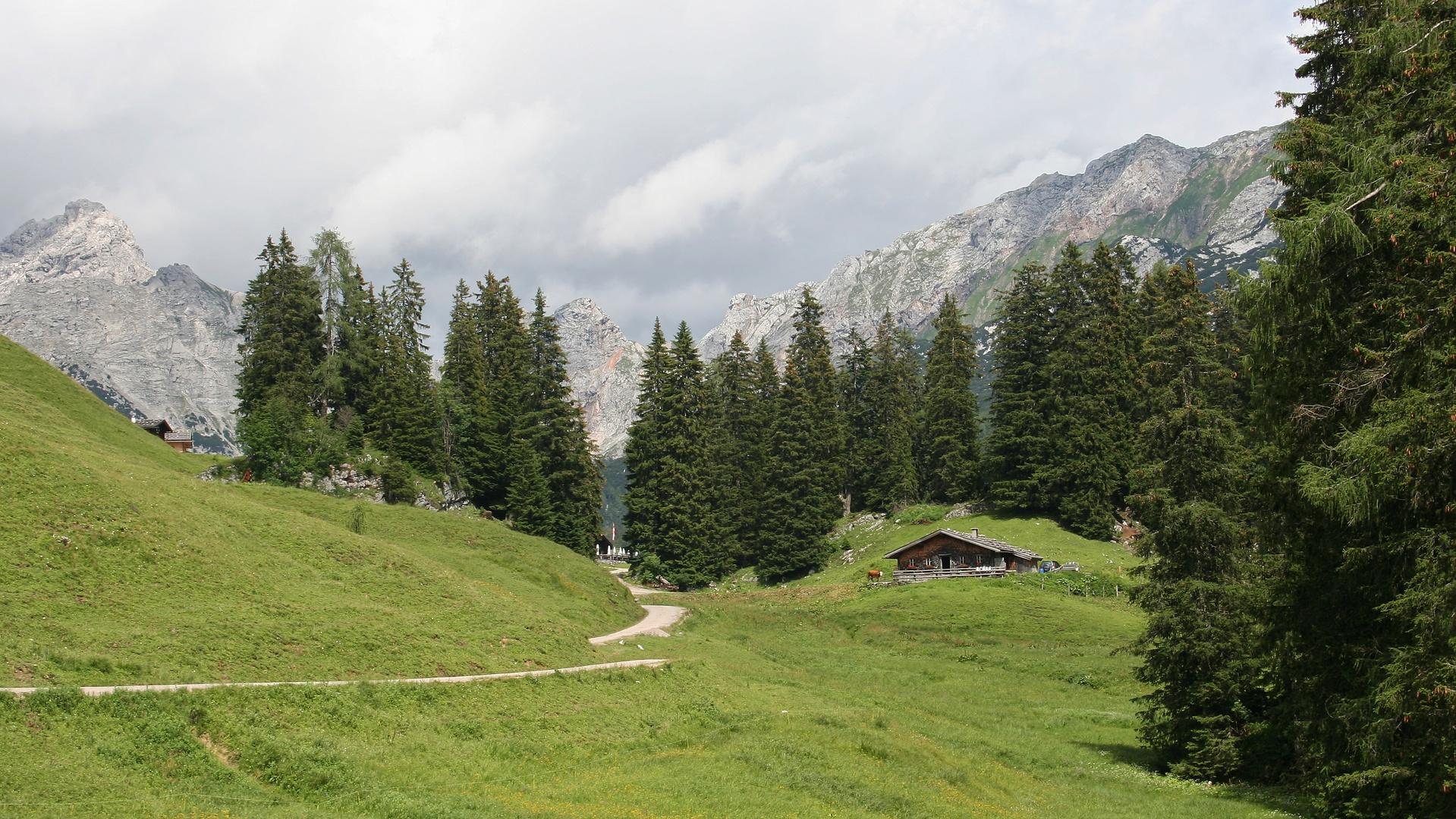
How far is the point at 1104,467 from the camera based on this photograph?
65625 millimetres

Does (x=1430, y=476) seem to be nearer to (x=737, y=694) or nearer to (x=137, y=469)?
(x=737, y=694)

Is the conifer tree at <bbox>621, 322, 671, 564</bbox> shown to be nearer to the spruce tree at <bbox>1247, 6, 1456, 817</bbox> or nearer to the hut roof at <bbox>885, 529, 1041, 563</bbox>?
the hut roof at <bbox>885, 529, 1041, 563</bbox>

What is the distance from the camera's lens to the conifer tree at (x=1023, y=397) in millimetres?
69312

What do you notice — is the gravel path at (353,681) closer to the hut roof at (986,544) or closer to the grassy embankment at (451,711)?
the grassy embankment at (451,711)

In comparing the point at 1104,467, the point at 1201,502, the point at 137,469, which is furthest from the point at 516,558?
the point at 1104,467

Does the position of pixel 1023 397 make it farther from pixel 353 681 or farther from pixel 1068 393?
pixel 353 681

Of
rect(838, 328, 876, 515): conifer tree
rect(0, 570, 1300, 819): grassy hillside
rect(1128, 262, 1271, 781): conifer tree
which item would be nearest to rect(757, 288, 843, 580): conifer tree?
rect(838, 328, 876, 515): conifer tree

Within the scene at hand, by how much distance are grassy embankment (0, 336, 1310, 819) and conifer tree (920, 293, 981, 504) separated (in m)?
35.0

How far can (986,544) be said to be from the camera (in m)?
61.7

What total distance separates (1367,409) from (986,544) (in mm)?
46114

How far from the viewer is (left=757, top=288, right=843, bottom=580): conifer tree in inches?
2987

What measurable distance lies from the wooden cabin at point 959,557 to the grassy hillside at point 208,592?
97.3ft

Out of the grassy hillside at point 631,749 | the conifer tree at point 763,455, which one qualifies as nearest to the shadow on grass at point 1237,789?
the grassy hillside at point 631,749

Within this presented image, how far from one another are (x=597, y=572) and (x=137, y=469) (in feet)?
86.0
